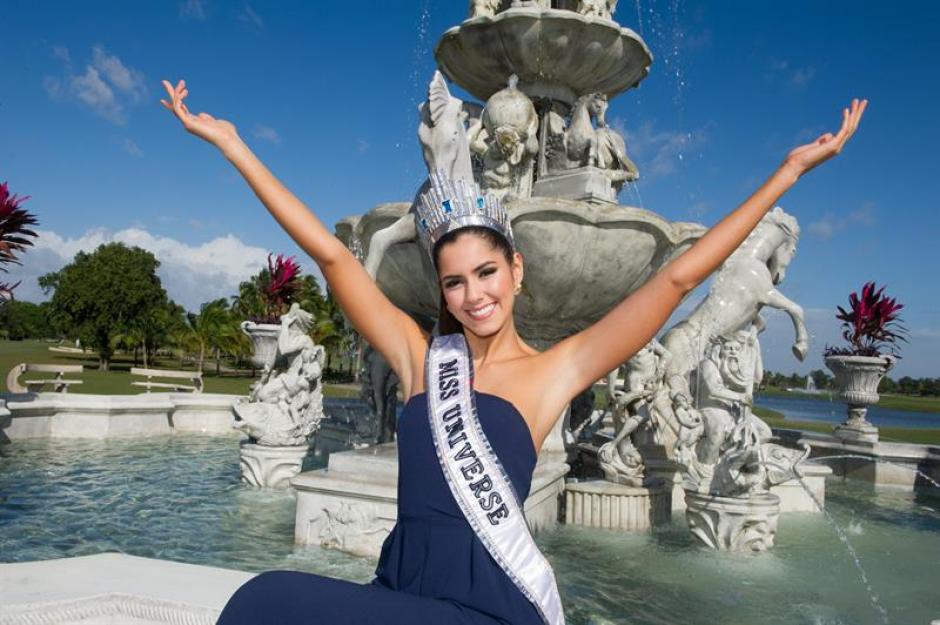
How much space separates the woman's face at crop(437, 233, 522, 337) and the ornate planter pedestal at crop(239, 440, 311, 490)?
5.96m

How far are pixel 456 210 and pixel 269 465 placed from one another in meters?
6.14

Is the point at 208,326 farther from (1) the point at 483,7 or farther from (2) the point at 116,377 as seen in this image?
(1) the point at 483,7

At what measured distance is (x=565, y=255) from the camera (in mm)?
6363

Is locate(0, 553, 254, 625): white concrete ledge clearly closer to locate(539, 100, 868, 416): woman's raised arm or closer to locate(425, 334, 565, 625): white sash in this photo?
locate(425, 334, 565, 625): white sash

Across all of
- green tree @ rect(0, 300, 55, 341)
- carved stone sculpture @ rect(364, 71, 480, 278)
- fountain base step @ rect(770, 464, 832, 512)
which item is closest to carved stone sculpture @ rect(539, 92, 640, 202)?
carved stone sculpture @ rect(364, 71, 480, 278)

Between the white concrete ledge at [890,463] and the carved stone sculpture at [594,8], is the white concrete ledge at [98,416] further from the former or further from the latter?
the white concrete ledge at [890,463]

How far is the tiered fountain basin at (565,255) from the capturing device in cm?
607

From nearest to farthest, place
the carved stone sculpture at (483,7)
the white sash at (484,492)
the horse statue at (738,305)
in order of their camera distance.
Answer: the white sash at (484,492) < the horse statue at (738,305) < the carved stone sculpture at (483,7)

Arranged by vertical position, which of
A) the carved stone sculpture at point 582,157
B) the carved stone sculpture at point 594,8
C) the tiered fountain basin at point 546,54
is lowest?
the carved stone sculpture at point 582,157

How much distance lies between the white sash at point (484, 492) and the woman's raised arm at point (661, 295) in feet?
0.75

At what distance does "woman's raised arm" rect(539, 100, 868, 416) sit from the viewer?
170 centimetres

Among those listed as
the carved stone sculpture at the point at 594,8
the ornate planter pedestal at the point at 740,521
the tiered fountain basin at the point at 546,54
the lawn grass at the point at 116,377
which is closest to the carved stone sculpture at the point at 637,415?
the ornate planter pedestal at the point at 740,521

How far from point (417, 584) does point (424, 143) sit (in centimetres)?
515

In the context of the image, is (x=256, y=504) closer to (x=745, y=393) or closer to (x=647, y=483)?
(x=647, y=483)
